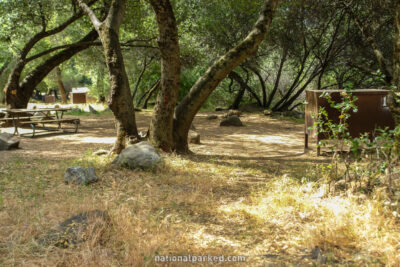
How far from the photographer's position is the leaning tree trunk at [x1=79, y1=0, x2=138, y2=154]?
23.6 ft

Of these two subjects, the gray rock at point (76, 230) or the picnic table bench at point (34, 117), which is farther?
the picnic table bench at point (34, 117)

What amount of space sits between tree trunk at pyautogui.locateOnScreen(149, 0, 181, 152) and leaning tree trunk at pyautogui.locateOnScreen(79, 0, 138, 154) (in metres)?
0.58

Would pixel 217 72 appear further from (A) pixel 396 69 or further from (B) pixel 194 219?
(B) pixel 194 219

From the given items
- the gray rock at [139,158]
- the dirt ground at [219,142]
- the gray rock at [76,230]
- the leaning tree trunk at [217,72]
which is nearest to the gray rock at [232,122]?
the dirt ground at [219,142]

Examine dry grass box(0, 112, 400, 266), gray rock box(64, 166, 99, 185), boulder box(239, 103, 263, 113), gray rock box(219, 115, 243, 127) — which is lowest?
dry grass box(0, 112, 400, 266)

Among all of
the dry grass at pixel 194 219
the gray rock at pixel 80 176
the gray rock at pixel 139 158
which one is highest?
the gray rock at pixel 139 158

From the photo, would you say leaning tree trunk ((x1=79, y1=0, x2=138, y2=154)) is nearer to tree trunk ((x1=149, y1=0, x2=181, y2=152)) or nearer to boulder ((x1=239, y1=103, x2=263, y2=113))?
tree trunk ((x1=149, y1=0, x2=181, y2=152))

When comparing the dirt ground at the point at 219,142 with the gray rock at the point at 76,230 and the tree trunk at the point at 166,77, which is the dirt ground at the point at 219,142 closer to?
the tree trunk at the point at 166,77

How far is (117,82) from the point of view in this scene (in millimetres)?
7148

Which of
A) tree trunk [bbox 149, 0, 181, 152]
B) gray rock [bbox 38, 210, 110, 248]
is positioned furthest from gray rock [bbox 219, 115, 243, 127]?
gray rock [bbox 38, 210, 110, 248]

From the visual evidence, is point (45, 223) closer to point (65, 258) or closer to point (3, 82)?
point (65, 258)

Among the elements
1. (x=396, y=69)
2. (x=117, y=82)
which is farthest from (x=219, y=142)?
(x=396, y=69)

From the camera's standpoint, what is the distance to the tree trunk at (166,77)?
21.8ft

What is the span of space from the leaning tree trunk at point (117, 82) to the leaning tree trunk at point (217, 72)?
1.05 meters
